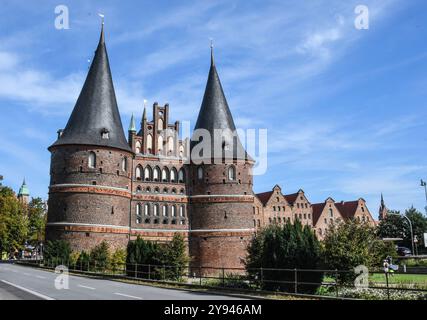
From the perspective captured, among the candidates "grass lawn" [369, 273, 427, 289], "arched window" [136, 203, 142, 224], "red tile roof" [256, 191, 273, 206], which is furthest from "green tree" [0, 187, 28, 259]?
"grass lawn" [369, 273, 427, 289]

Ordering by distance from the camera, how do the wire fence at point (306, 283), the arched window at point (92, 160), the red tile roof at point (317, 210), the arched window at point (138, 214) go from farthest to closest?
1. the red tile roof at point (317, 210)
2. the arched window at point (138, 214)
3. the arched window at point (92, 160)
4. the wire fence at point (306, 283)

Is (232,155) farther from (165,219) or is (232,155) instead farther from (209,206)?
(165,219)

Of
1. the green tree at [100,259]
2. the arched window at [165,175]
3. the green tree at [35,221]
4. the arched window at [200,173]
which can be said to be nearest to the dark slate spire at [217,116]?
the arched window at [200,173]

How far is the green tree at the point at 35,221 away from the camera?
221 ft

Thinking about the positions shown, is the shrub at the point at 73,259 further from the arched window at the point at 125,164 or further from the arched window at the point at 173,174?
the arched window at the point at 173,174

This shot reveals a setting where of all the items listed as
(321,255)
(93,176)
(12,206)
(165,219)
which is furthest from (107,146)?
(321,255)

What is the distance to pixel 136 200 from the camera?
158ft

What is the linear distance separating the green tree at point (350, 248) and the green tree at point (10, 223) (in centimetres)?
4890

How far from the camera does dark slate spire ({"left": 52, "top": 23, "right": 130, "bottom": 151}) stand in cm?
4456

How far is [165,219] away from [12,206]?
22.7 metres

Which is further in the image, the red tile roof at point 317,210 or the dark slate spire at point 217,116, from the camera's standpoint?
the red tile roof at point 317,210

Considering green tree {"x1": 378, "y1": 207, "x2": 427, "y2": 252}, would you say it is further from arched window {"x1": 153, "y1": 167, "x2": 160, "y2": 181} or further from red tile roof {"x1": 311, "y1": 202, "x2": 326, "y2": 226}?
arched window {"x1": 153, "y1": 167, "x2": 160, "y2": 181}

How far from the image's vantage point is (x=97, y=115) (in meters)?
45.7

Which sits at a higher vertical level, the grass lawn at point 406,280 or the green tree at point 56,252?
the green tree at point 56,252
